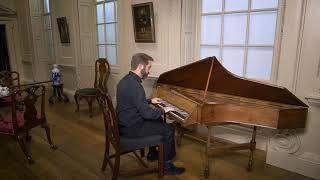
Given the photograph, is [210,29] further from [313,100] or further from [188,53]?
[313,100]

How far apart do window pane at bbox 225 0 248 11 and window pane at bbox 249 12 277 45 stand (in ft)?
0.51

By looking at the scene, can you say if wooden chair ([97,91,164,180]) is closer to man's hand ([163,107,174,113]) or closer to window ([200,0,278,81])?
man's hand ([163,107,174,113])

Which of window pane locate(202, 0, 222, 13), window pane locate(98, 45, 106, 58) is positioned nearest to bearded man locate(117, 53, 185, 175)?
window pane locate(202, 0, 222, 13)

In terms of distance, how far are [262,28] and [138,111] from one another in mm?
1757

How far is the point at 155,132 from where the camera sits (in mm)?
2389

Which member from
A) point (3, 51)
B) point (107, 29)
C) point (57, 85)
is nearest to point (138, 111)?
point (107, 29)

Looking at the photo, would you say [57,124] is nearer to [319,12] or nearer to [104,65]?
[104,65]

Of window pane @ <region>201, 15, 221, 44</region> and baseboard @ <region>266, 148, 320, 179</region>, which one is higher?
window pane @ <region>201, 15, 221, 44</region>

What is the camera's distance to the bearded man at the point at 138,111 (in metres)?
2.30

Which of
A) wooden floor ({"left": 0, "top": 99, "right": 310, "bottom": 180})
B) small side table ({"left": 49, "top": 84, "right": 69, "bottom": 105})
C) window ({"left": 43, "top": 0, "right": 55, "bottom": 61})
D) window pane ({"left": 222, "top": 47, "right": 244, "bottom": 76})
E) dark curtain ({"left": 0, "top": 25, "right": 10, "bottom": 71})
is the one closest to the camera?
wooden floor ({"left": 0, "top": 99, "right": 310, "bottom": 180})

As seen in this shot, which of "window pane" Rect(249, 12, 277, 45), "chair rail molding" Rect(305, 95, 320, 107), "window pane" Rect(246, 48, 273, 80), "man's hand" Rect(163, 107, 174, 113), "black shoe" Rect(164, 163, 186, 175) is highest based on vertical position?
"window pane" Rect(249, 12, 277, 45)

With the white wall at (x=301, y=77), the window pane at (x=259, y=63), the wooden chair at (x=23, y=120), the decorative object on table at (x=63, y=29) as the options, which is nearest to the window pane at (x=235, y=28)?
the window pane at (x=259, y=63)

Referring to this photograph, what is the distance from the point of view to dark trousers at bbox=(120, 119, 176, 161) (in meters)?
2.37

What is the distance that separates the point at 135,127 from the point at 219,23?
72.2 inches
